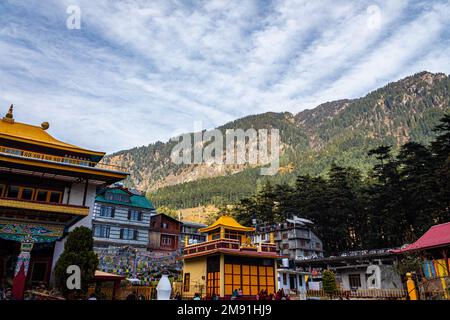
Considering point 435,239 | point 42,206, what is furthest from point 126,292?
point 435,239

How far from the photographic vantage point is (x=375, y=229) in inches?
2473

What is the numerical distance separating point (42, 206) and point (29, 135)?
9301mm

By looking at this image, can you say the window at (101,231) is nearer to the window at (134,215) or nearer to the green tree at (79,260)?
the window at (134,215)

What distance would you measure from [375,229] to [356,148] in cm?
12064

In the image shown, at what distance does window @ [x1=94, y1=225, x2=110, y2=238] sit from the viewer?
48312 mm

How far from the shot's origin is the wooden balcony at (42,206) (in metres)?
20.6

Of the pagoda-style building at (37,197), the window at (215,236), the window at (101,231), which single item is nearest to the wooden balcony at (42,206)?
the pagoda-style building at (37,197)

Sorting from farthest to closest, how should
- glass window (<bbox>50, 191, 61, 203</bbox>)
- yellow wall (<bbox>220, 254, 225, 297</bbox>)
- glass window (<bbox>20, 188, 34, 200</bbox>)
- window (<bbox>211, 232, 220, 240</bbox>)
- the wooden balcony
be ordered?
window (<bbox>211, 232, 220, 240</bbox>), yellow wall (<bbox>220, 254, 225, 297</bbox>), glass window (<bbox>50, 191, 61, 203</bbox>), glass window (<bbox>20, 188, 34, 200</bbox>), the wooden balcony

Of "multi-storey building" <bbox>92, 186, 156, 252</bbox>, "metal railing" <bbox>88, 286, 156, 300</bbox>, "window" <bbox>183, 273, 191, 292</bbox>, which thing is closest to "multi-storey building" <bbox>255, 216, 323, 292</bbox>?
"multi-storey building" <bbox>92, 186, 156, 252</bbox>

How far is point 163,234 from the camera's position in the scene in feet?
193

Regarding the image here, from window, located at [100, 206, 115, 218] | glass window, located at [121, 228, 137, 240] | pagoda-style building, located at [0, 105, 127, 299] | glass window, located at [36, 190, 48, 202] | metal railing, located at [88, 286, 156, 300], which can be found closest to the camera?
pagoda-style building, located at [0, 105, 127, 299]

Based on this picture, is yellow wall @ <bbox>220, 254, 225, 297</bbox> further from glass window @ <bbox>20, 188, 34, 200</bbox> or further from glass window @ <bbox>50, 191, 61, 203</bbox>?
glass window @ <bbox>20, 188, 34, 200</bbox>

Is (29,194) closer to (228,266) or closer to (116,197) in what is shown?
(228,266)
